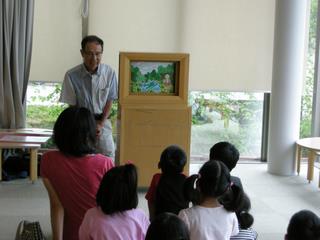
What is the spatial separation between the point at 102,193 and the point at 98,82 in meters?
2.28

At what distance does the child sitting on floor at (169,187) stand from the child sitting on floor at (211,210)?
62 cm

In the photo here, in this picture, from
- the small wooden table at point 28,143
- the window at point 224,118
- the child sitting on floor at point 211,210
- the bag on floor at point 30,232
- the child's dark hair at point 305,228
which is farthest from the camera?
the window at point 224,118

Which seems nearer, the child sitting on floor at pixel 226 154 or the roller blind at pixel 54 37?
the child sitting on floor at pixel 226 154

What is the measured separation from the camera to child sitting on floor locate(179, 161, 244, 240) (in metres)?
2.04

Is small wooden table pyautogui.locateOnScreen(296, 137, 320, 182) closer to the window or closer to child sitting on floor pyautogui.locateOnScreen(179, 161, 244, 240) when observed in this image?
the window

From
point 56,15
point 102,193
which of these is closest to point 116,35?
point 56,15

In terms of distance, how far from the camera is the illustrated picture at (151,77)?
4.38m

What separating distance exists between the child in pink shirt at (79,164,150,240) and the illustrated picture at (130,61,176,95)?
2.53 m

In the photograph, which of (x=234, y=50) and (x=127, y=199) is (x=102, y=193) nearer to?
(x=127, y=199)

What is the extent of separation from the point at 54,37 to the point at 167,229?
4.41 meters

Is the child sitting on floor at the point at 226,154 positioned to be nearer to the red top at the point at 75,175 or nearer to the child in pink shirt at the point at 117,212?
the red top at the point at 75,175

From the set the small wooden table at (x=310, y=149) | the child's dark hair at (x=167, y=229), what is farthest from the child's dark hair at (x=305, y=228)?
the small wooden table at (x=310, y=149)

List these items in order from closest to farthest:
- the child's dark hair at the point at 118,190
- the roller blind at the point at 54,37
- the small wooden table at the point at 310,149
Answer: the child's dark hair at the point at 118,190, the small wooden table at the point at 310,149, the roller blind at the point at 54,37

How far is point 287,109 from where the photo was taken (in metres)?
5.45
